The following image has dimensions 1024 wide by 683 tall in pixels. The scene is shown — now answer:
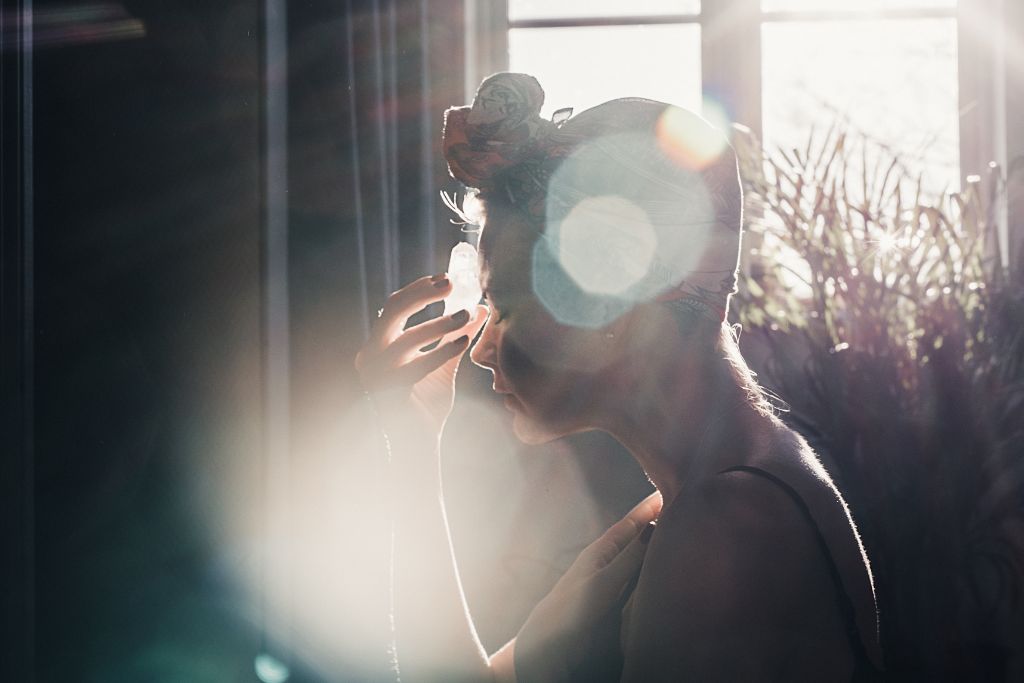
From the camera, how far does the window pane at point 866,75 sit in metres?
2.39

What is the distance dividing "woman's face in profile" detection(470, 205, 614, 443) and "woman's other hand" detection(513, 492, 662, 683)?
0.73 feet

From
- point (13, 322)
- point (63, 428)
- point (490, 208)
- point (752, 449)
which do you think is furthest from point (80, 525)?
point (752, 449)

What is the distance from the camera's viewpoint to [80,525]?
1.06 m

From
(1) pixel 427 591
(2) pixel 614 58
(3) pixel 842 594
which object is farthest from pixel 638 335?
(2) pixel 614 58

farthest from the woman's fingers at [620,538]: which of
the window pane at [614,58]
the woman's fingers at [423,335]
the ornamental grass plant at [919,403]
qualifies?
the window pane at [614,58]

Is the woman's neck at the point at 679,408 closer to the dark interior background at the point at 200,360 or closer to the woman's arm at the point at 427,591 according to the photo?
the woman's arm at the point at 427,591

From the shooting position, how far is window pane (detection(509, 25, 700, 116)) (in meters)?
2.53

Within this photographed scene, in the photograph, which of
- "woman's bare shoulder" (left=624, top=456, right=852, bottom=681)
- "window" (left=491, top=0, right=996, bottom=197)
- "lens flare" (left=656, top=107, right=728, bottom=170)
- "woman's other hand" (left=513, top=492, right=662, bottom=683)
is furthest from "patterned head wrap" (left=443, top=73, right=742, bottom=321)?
"window" (left=491, top=0, right=996, bottom=197)

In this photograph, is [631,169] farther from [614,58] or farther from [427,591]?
[614,58]

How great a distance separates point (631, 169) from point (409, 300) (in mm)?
248

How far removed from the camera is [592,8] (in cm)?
258

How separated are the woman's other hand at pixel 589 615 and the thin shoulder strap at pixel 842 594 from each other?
27cm

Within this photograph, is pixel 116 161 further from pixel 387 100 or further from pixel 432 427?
pixel 387 100

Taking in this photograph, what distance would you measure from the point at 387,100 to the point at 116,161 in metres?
0.87
